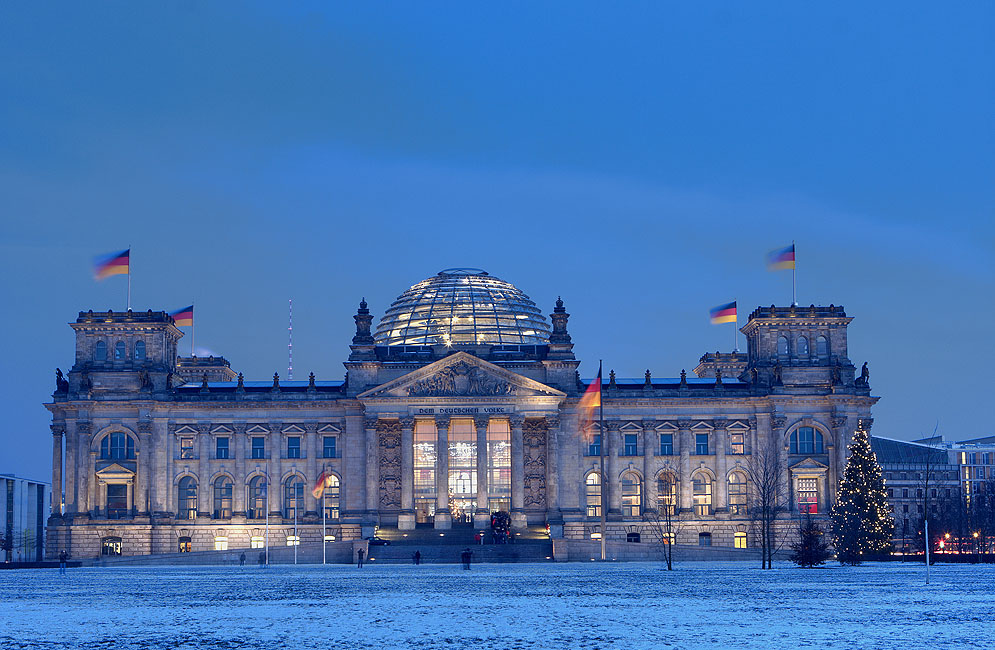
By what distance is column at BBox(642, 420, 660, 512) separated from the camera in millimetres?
124062

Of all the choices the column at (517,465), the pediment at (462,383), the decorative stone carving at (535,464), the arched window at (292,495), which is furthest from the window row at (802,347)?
the arched window at (292,495)

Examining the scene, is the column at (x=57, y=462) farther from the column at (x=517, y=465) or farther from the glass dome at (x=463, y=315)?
the column at (x=517, y=465)

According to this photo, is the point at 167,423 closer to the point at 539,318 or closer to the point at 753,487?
the point at 539,318

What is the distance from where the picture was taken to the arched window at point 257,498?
124562mm

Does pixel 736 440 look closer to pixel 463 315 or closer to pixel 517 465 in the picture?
pixel 517 465

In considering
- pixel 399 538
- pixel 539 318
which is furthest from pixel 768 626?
pixel 539 318

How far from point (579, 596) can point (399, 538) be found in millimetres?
63247

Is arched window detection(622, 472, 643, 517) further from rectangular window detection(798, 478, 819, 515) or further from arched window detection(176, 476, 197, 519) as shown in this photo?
arched window detection(176, 476, 197, 519)

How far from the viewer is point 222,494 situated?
126 meters

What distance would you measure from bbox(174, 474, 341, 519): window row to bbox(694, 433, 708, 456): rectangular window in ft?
97.9

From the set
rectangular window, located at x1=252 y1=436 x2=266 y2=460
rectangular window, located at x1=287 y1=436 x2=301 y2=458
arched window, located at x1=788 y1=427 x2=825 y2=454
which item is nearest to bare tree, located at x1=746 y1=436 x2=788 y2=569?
arched window, located at x1=788 y1=427 x2=825 y2=454

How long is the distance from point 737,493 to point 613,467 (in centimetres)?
1052

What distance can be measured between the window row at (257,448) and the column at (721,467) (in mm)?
31530

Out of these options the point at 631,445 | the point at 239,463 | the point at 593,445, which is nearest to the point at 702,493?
the point at 631,445
